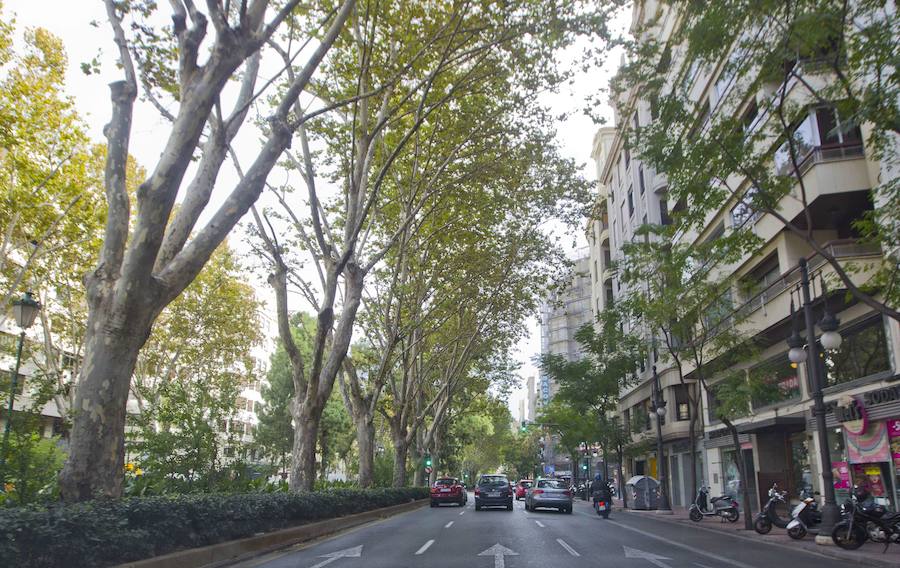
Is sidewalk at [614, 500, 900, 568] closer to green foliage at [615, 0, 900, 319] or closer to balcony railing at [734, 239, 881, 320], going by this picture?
green foliage at [615, 0, 900, 319]

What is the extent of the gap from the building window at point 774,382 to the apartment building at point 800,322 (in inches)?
2.1

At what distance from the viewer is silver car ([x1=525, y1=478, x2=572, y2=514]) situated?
25.7m

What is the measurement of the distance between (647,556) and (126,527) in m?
8.11

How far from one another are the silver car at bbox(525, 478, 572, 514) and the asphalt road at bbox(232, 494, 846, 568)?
8706mm

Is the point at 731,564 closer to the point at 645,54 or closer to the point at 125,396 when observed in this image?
the point at 645,54

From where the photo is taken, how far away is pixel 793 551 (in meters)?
12.5

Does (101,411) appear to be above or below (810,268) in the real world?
below

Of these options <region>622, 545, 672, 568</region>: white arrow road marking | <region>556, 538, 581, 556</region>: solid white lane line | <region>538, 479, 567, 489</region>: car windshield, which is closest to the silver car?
<region>538, 479, 567, 489</region>: car windshield

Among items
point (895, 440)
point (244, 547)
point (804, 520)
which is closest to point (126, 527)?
point (244, 547)

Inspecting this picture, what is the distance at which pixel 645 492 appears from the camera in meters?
30.7

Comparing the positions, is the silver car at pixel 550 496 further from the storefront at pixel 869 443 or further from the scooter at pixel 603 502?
the storefront at pixel 869 443

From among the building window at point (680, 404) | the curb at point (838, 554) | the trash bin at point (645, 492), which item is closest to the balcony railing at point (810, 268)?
the curb at point (838, 554)

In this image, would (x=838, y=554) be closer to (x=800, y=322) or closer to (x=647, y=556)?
(x=647, y=556)

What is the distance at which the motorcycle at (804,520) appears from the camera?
1398 cm
